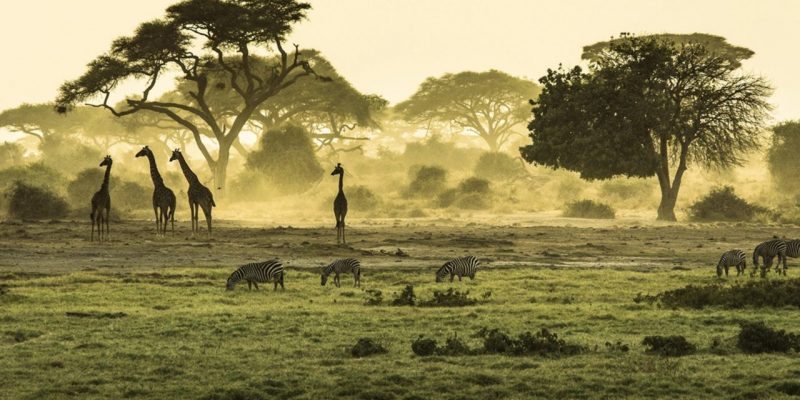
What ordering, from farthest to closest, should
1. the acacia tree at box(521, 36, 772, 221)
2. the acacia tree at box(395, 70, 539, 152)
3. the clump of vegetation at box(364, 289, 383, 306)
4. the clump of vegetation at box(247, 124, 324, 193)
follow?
the acacia tree at box(395, 70, 539, 152)
the clump of vegetation at box(247, 124, 324, 193)
the acacia tree at box(521, 36, 772, 221)
the clump of vegetation at box(364, 289, 383, 306)

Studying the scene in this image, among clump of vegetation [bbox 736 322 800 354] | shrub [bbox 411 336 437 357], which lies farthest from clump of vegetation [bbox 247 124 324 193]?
clump of vegetation [bbox 736 322 800 354]

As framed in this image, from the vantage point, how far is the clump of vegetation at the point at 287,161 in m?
77.2

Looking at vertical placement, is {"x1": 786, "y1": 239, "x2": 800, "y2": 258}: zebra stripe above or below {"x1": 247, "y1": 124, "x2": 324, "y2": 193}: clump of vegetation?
below

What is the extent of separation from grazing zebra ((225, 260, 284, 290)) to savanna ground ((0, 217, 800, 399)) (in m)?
0.39

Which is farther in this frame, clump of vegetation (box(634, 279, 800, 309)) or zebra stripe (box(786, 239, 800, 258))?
zebra stripe (box(786, 239, 800, 258))

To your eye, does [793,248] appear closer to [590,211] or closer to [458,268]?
[458,268]

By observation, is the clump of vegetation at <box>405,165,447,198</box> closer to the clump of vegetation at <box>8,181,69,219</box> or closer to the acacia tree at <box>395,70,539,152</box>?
the acacia tree at <box>395,70,539,152</box>

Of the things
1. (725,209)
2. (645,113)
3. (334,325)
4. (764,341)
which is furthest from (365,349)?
(725,209)

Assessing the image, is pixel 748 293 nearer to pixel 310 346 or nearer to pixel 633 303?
pixel 633 303

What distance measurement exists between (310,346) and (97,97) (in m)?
54.4

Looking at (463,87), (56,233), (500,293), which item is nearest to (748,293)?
(500,293)

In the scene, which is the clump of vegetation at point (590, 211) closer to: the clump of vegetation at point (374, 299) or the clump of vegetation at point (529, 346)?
the clump of vegetation at point (374, 299)

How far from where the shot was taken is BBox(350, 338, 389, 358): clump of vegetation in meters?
16.5

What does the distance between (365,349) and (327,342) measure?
1.35 meters
